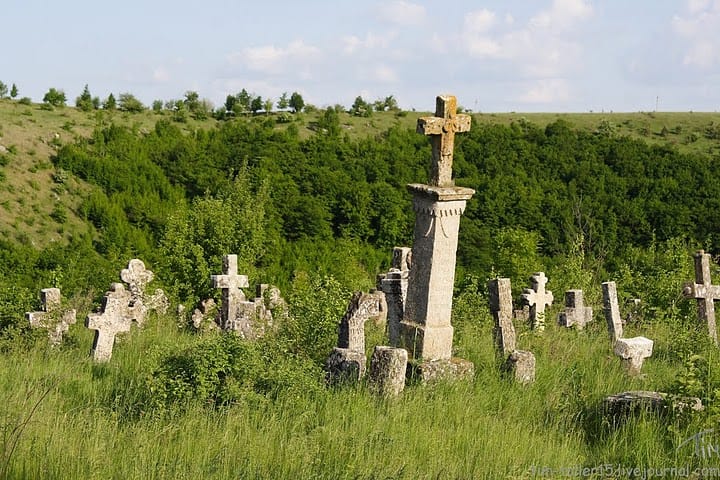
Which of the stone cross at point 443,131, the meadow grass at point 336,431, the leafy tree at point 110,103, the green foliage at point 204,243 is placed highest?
the leafy tree at point 110,103

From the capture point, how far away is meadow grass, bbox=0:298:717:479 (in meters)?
5.54

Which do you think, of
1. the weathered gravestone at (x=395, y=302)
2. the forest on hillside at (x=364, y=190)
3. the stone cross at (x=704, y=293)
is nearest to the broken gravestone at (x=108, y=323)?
the weathered gravestone at (x=395, y=302)

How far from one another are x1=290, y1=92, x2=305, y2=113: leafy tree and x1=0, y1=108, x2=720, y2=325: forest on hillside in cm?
1150

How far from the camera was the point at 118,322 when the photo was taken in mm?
11609

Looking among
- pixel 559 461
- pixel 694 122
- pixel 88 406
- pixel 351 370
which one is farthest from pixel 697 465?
pixel 694 122

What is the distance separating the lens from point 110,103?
2803 inches

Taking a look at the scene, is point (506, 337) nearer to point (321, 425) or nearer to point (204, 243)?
point (321, 425)

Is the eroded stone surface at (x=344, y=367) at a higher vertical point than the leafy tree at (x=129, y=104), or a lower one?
lower

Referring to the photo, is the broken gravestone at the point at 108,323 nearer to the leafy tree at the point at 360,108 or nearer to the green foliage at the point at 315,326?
the green foliage at the point at 315,326

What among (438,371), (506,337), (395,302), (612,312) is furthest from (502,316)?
(612,312)

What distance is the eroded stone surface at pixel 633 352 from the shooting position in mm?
8984

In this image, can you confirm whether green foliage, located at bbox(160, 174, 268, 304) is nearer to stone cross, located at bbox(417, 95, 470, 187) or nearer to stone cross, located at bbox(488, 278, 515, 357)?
stone cross, located at bbox(488, 278, 515, 357)

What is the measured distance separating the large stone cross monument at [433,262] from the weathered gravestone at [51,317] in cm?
594

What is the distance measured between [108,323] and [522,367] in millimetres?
6091
